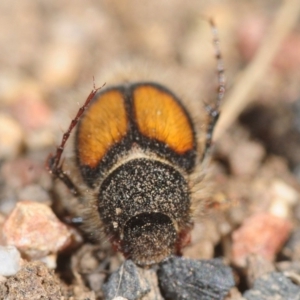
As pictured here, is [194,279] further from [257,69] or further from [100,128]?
[257,69]

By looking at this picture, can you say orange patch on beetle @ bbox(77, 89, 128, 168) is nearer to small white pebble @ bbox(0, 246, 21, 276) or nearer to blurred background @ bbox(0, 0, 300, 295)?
blurred background @ bbox(0, 0, 300, 295)

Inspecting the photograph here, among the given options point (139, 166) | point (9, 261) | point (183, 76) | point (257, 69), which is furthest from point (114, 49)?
point (9, 261)

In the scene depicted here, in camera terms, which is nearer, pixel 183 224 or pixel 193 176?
pixel 183 224

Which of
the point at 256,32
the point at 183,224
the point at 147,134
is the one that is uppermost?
the point at 256,32

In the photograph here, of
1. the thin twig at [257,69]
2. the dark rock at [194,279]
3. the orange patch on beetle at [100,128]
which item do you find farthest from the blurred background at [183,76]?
the orange patch on beetle at [100,128]

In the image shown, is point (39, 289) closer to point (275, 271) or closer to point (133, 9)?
point (275, 271)

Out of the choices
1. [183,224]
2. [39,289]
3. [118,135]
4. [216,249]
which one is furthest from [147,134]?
[39,289]

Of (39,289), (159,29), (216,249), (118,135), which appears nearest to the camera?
(39,289)
